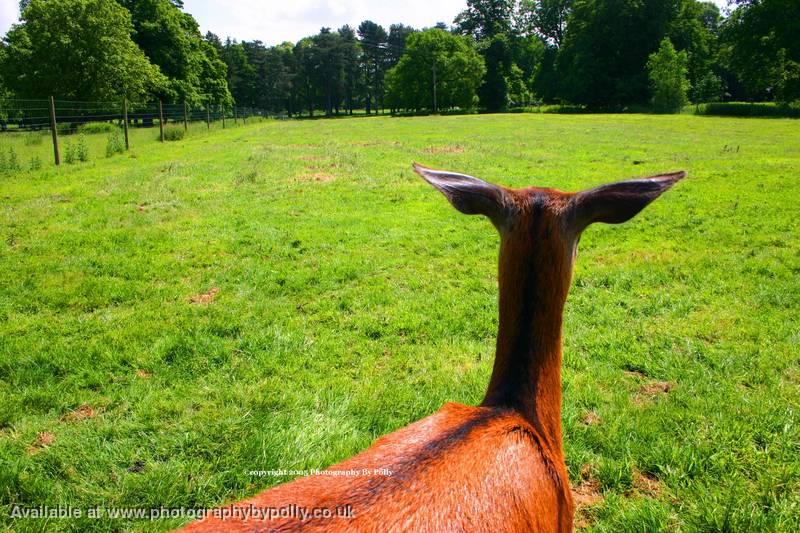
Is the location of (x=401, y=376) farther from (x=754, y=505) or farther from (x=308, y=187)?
(x=308, y=187)

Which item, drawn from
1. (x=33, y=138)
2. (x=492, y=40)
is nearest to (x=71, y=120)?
(x=33, y=138)

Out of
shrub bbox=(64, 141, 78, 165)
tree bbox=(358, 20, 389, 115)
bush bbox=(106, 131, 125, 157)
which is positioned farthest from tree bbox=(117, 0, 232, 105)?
tree bbox=(358, 20, 389, 115)

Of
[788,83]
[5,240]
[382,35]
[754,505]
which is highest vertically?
[382,35]

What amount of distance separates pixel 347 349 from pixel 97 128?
75.4 feet

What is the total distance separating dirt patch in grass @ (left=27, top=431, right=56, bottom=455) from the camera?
132 inches

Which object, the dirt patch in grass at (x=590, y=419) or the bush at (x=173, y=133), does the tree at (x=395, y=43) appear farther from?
the dirt patch in grass at (x=590, y=419)

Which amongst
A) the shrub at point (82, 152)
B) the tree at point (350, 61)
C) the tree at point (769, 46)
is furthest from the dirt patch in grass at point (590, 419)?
the tree at point (350, 61)

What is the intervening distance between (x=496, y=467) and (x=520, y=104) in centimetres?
8826

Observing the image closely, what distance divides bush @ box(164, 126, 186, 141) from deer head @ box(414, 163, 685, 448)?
29793 millimetres

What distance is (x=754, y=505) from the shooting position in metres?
2.95

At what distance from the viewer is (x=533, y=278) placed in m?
1.95

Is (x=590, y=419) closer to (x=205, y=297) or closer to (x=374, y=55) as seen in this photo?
(x=205, y=297)

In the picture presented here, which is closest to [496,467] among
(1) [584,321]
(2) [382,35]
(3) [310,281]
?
(1) [584,321]

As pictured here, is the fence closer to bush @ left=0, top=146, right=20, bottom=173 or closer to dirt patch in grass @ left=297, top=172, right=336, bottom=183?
bush @ left=0, top=146, right=20, bottom=173
